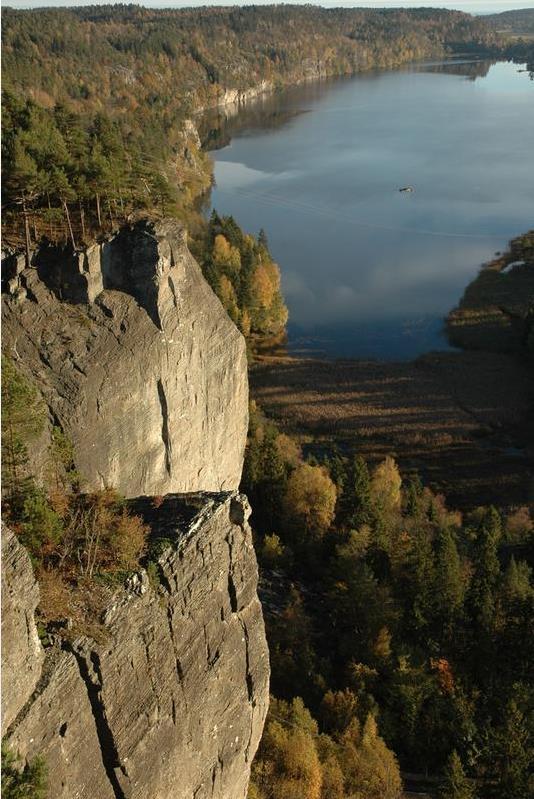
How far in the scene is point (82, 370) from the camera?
54.7 feet

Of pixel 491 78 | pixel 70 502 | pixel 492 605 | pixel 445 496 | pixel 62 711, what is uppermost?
pixel 491 78

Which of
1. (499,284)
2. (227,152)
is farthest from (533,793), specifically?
(227,152)

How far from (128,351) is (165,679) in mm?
9391

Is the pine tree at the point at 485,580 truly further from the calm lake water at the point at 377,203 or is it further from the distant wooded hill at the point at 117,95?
the calm lake water at the point at 377,203

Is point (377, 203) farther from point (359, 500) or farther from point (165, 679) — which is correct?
point (165, 679)

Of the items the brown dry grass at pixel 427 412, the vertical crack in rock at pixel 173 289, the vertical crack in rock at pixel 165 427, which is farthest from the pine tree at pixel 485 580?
the vertical crack in rock at pixel 173 289

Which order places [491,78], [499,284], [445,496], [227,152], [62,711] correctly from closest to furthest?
[62,711] → [445,496] → [499,284] → [227,152] → [491,78]

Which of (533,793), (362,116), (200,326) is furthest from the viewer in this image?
(362,116)

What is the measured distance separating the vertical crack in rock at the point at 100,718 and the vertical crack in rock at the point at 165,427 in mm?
10398

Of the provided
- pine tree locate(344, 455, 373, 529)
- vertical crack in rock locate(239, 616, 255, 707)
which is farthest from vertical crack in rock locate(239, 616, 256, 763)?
pine tree locate(344, 455, 373, 529)

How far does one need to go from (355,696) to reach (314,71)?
188329mm

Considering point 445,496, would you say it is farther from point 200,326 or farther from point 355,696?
point 200,326

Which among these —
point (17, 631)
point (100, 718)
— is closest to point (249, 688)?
point (100, 718)

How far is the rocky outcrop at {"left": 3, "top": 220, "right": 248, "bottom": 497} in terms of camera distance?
54.1 feet
